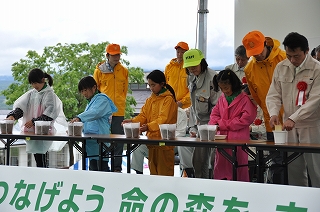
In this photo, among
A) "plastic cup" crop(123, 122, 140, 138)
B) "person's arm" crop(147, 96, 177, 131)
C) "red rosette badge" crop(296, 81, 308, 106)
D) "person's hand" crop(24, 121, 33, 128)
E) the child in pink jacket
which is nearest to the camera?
"red rosette badge" crop(296, 81, 308, 106)

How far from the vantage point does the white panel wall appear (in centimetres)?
597

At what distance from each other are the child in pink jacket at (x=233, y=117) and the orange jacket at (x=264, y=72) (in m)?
0.12

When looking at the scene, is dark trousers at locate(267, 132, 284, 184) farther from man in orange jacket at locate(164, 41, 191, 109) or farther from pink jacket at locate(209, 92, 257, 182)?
man in orange jacket at locate(164, 41, 191, 109)

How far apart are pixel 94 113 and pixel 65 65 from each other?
231 inches

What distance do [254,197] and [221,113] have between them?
5.97ft

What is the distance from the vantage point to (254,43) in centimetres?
407

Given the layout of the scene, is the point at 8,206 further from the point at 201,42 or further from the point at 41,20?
the point at 41,20

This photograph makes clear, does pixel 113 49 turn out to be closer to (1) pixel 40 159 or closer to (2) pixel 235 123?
(1) pixel 40 159

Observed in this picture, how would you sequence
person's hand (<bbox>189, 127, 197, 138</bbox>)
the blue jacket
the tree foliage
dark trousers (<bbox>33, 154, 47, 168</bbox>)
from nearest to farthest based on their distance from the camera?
person's hand (<bbox>189, 127, 197, 138</bbox>) < the blue jacket < dark trousers (<bbox>33, 154, 47, 168</bbox>) < the tree foliage

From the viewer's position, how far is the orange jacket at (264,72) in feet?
13.9

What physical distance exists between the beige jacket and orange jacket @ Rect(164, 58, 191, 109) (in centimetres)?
185

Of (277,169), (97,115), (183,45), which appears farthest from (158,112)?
(183,45)

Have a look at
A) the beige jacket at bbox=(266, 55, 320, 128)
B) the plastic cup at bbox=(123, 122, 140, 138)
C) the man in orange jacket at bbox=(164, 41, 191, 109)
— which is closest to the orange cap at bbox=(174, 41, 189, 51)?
the man in orange jacket at bbox=(164, 41, 191, 109)

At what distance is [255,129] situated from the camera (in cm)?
516
